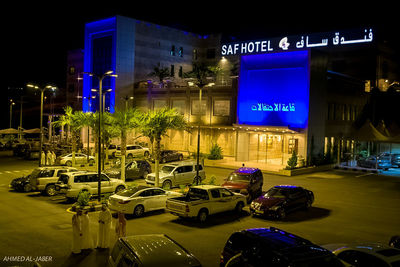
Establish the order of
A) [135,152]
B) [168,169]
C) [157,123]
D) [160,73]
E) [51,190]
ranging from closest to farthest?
[51,190] < [157,123] < [168,169] < [135,152] < [160,73]

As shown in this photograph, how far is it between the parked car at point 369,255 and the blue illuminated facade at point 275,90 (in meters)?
27.5

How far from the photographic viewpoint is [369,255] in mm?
10484

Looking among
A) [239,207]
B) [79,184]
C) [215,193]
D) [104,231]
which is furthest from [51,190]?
[104,231]

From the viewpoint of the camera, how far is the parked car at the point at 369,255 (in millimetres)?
10172

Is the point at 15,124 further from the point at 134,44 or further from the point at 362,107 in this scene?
the point at 362,107

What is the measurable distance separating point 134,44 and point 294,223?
159ft

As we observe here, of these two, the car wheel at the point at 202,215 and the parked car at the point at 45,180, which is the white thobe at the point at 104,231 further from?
the parked car at the point at 45,180

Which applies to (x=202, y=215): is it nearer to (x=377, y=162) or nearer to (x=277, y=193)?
(x=277, y=193)

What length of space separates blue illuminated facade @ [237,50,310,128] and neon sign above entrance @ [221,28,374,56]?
12.6 m

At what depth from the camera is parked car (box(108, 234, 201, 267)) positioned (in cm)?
827

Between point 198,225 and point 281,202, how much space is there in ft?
14.4

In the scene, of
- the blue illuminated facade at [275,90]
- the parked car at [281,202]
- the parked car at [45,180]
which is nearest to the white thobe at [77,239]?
the parked car at [281,202]

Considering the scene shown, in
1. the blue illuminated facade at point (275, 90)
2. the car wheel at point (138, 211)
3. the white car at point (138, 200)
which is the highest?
the blue illuminated facade at point (275, 90)

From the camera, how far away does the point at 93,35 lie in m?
63.9
